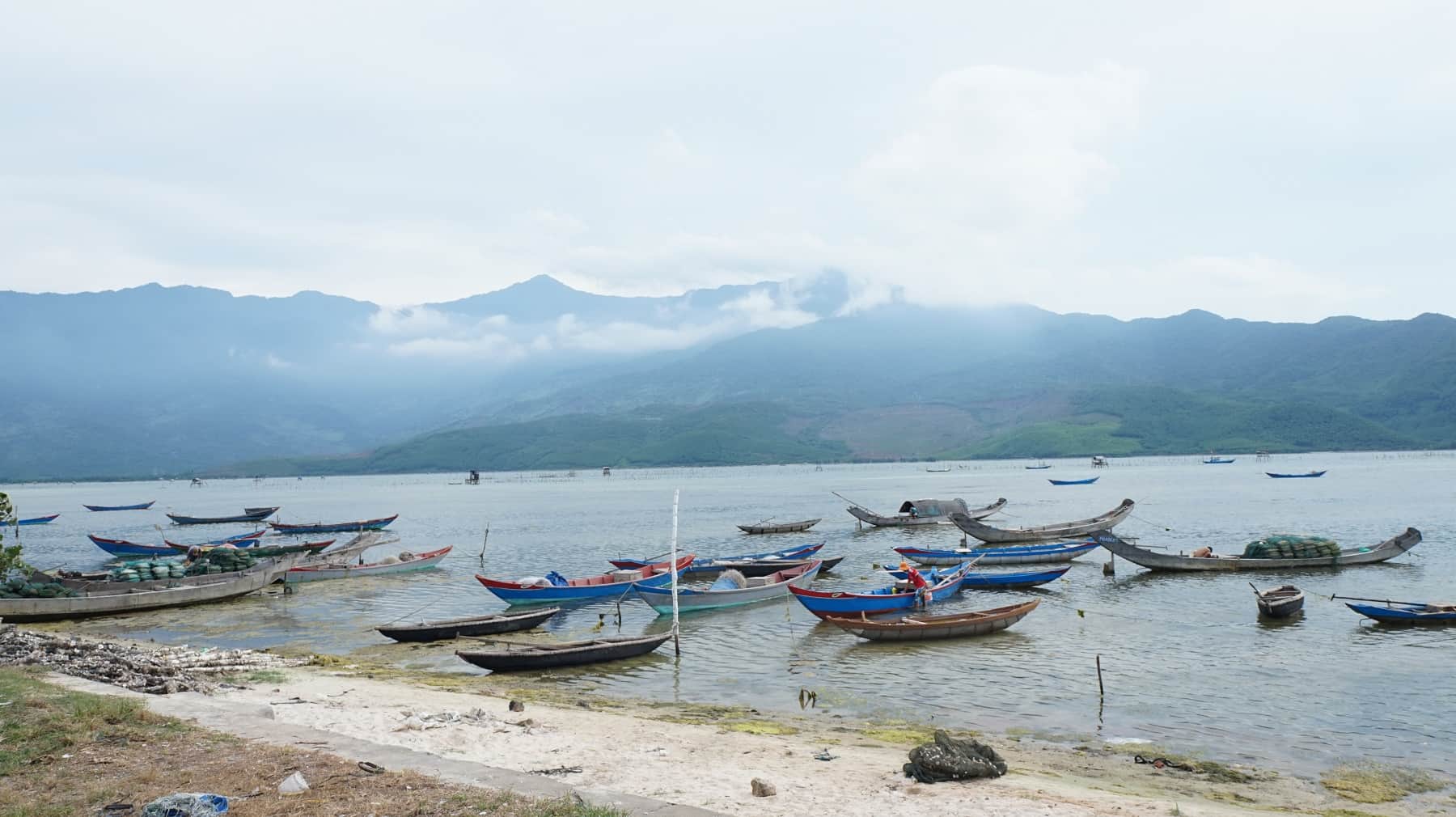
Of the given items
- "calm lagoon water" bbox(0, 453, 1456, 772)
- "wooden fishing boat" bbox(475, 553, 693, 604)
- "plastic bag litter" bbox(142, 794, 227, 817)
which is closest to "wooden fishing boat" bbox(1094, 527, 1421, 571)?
"calm lagoon water" bbox(0, 453, 1456, 772)

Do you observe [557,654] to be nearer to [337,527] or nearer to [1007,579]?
[1007,579]

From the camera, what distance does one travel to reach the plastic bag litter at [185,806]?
34.4ft

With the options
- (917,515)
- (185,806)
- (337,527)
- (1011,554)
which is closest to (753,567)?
(1011,554)

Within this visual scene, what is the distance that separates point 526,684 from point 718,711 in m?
6.02

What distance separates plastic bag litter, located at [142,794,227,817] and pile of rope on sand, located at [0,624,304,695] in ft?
32.9

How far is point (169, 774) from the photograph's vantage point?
12320mm

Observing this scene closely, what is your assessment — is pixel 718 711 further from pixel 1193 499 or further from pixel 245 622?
pixel 1193 499

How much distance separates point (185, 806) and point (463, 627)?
2077cm

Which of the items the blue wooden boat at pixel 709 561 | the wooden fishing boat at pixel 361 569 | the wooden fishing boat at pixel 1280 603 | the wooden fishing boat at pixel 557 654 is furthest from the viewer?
the wooden fishing boat at pixel 361 569

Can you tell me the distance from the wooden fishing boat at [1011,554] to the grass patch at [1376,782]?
31.4 metres

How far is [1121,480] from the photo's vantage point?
518 ft

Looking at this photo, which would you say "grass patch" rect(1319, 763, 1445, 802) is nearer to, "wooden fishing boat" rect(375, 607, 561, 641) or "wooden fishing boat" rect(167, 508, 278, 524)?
"wooden fishing boat" rect(375, 607, 561, 641)

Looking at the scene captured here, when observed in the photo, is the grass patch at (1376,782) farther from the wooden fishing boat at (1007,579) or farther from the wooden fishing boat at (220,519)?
the wooden fishing boat at (220,519)

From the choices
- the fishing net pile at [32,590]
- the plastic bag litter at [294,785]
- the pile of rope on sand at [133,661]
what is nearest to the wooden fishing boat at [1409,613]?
the plastic bag litter at [294,785]
